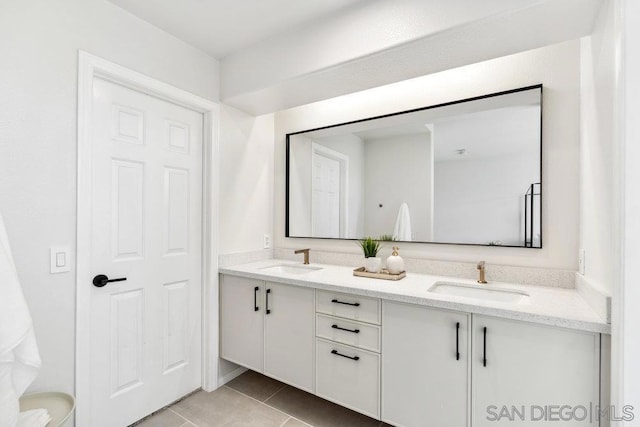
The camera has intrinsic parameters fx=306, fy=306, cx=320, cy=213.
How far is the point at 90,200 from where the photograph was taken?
5.29 feet

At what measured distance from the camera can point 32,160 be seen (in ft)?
4.63

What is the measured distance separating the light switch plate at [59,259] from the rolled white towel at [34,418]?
23.2 inches

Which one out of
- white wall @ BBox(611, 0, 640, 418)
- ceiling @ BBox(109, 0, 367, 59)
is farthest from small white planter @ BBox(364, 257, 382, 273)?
ceiling @ BBox(109, 0, 367, 59)

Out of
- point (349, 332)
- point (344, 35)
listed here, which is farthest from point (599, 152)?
point (349, 332)

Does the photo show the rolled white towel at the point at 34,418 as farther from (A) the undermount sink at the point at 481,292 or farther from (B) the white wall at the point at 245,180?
(A) the undermount sink at the point at 481,292

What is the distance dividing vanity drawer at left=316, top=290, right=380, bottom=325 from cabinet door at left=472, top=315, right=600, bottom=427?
0.49 metres

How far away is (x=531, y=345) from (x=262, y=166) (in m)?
2.20

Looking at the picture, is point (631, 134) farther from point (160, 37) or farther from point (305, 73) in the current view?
point (160, 37)

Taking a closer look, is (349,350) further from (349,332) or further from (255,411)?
(255,411)

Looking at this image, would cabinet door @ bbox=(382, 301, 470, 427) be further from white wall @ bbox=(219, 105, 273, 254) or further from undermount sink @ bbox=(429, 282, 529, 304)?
white wall @ bbox=(219, 105, 273, 254)

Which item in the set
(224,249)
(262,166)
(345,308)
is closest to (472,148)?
(345,308)

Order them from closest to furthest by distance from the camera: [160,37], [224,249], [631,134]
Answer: [631,134]
[160,37]
[224,249]

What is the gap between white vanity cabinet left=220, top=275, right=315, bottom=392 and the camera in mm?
1887

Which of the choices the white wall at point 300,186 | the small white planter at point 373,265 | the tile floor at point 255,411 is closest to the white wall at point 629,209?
the small white planter at point 373,265
